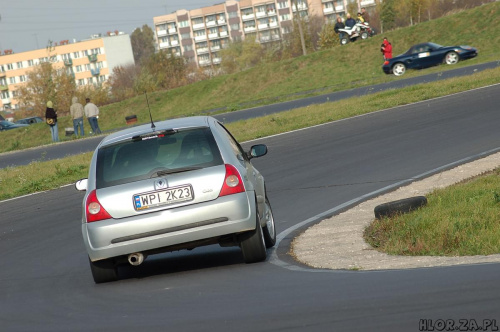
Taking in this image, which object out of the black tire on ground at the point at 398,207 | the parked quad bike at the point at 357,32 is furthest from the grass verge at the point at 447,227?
the parked quad bike at the point at 357,32

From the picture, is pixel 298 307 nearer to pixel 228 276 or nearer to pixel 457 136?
pixel 228 276

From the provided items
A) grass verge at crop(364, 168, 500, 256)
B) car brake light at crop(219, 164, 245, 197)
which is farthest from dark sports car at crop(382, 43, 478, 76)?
car brake light at crop(219, 164, 245, 197)

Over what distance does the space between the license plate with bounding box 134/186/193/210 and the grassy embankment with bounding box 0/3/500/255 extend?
6.88 feet

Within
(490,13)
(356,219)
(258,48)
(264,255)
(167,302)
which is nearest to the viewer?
(167,302)

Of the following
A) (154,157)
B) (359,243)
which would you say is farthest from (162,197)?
(359,243)

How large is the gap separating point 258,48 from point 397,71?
126619mm

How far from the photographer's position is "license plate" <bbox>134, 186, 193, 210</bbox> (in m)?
8.20

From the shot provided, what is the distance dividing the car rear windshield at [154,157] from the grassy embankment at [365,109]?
204 centimetres

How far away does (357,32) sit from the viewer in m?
60.9

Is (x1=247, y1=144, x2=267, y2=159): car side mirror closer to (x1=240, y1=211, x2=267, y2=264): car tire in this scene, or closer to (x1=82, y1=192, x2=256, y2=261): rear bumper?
(x1=240, y1=211, x2=267, y2=264): car tire

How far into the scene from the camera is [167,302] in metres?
7.16

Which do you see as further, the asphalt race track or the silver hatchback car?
the silver hatchback car

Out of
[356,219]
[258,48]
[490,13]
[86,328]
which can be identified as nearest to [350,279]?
[86,328]

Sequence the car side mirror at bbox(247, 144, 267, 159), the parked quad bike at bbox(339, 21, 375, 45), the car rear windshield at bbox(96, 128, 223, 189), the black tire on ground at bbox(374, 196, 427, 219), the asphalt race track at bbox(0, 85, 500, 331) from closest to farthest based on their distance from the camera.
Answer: the asphalt race track at bbox(0, 85, 500, 331) < the car rear windshield at bbox(96, 128, 223, 189) < the car side mirror at bbox(247, 144, 267, 159) < the black tire on ground at bbox(374, 196, 427, 219) < the parked quad bike at bbox(339, 21, 375, 45)
